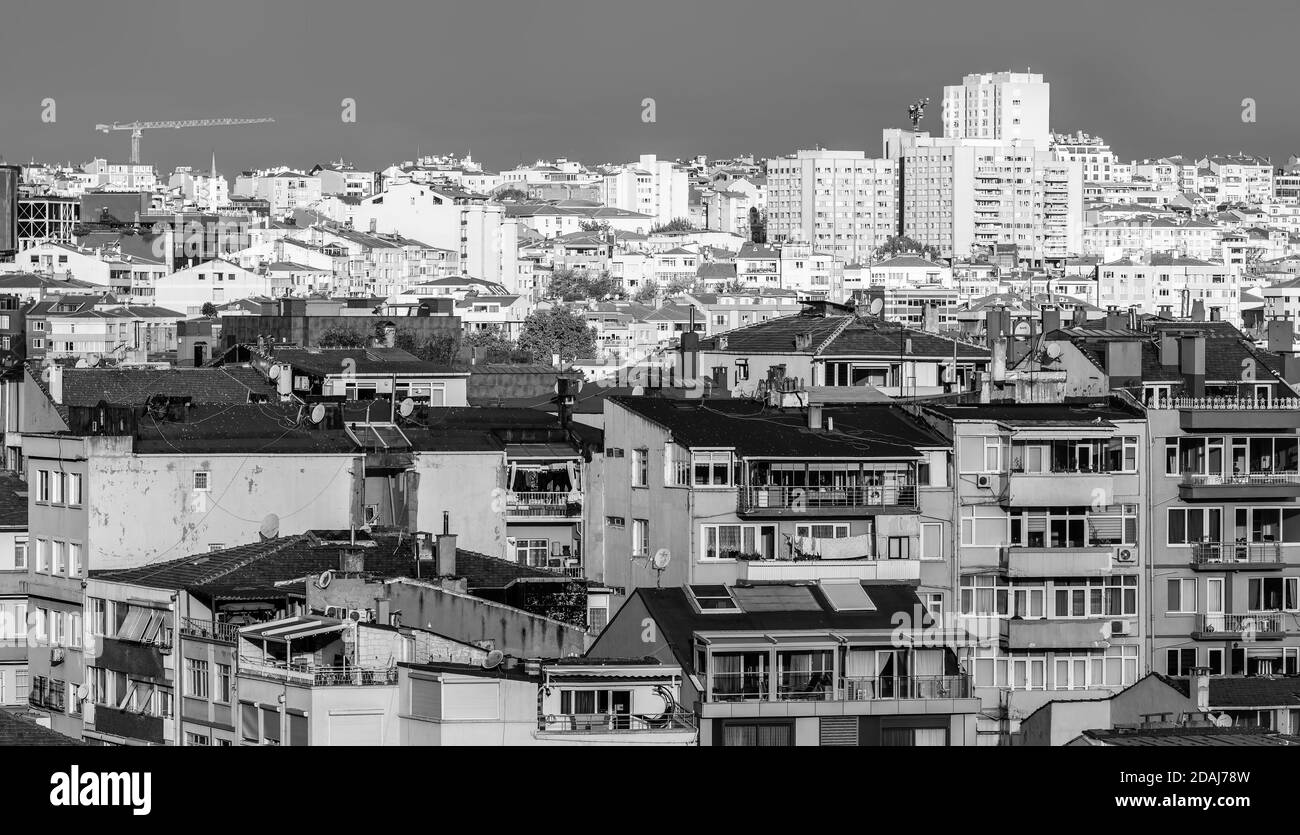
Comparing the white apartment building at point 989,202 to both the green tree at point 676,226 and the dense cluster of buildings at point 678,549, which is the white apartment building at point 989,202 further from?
the dense cluster of buildings at point 678,549

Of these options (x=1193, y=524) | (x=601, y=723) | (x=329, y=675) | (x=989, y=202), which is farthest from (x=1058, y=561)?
(x=989, y=202)

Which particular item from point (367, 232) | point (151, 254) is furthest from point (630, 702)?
point (367, 232)

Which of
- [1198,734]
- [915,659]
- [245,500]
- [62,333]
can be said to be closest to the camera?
[1198,734]

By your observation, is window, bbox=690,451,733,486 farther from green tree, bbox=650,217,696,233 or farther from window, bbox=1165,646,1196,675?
green tree, bbox=650,217,696,233

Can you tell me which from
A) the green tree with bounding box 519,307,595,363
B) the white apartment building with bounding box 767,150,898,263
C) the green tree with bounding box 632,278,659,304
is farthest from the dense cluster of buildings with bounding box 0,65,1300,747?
the white apartment building with bounding box 767,150,898,263

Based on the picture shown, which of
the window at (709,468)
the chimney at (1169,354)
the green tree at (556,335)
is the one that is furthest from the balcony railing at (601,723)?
the green tree at (556,335)

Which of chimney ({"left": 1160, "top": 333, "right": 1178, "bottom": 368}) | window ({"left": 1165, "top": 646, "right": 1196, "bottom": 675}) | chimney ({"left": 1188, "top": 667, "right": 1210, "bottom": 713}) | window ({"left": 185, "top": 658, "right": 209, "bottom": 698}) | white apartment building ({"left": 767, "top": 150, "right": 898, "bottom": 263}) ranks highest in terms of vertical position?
white apartment building ({"left": 767, "top": 150, "right": 898, "bottom": 263})
